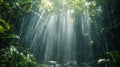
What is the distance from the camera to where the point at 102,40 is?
19.3 metres

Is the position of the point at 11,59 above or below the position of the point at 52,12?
below

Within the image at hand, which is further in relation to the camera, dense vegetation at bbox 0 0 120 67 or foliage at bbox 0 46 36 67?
dense vegetation at bbox 0 0 120 67

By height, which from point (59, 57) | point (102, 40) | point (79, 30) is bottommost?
point (59, 57)

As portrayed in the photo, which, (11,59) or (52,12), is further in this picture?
(52,12)

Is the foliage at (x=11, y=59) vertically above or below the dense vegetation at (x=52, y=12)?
below

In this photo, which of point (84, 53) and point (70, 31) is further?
point (70, 31)

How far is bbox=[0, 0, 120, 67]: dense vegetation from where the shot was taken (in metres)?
9.12

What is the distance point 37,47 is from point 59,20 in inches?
187

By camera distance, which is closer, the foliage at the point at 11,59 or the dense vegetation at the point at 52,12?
the foliage at the point at 11,59

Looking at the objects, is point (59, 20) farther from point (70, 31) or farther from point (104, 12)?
point (104, 12)

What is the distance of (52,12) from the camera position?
12.7 meters

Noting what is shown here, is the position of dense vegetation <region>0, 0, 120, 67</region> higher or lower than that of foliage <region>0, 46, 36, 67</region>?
higher

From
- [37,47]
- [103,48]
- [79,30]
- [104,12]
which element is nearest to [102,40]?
[103,48]

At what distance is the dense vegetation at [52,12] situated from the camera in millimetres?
9125
